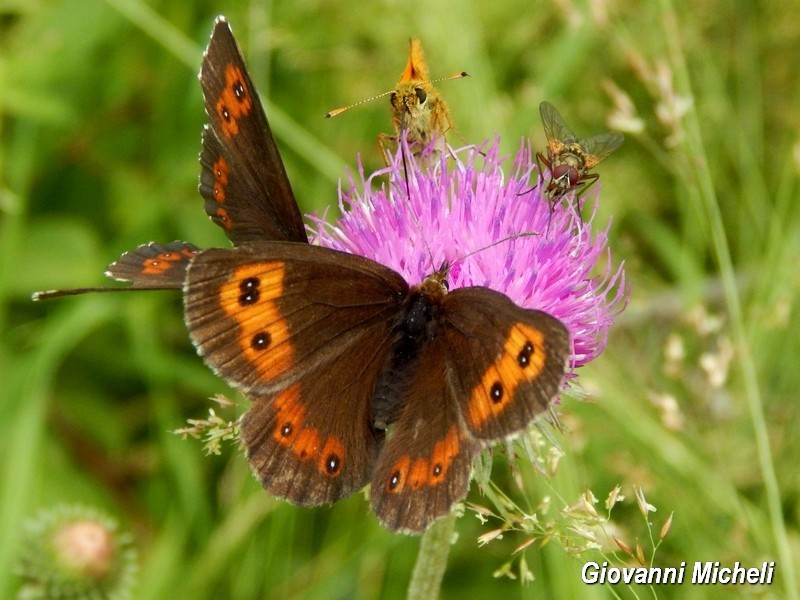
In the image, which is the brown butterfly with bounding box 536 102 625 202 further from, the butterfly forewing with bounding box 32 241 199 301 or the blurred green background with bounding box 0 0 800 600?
the butterfly forewing with bounding box 32 241 199 301

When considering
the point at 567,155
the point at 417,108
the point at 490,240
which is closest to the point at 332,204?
the point at 417,108

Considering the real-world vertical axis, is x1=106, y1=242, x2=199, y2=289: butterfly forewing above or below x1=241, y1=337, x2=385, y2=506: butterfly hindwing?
above

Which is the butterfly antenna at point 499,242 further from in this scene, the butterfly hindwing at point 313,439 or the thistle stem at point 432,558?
the thistle stem at point 432,558

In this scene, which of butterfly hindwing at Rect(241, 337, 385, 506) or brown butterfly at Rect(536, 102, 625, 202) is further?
Result: brown butterfly at Rect(536, 102, 625, 202)

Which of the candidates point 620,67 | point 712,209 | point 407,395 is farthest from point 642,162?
point 407,395

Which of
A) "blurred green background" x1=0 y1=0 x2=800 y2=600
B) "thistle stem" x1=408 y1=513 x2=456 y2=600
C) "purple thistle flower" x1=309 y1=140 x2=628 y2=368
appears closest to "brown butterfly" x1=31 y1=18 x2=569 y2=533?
"purple thistle flower" x1=309 y1=140 x2=628 y2=368

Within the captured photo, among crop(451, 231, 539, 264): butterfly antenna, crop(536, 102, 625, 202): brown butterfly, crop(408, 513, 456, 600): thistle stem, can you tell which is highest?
crop(536, 102, 625, 202): brown butterfly
